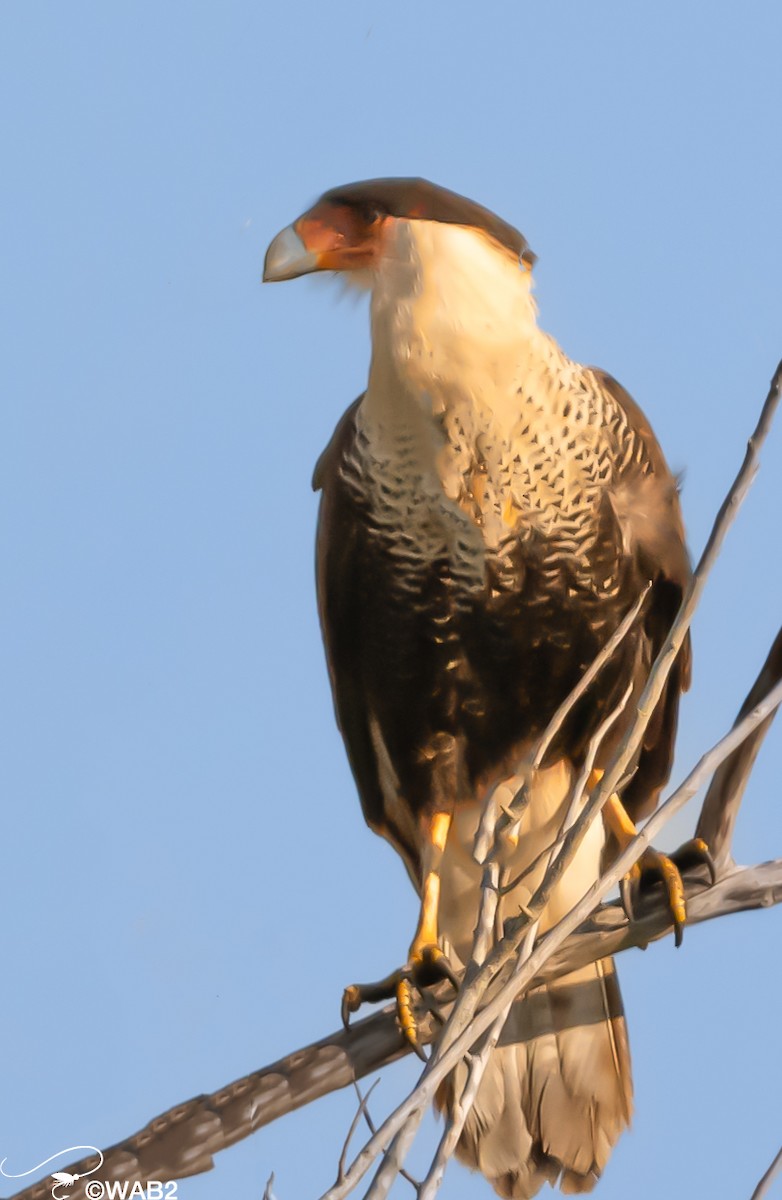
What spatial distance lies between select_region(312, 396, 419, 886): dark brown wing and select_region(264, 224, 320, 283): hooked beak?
399 mm

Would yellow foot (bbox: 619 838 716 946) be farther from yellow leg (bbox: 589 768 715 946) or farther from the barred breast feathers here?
the barred breast feathers

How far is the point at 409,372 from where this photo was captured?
3639 mm

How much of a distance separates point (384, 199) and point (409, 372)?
0.38m

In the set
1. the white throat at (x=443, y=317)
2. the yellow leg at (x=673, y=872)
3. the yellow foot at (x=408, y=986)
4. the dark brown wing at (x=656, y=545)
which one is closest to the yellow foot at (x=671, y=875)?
the yellow leg at (x=673, y=872)

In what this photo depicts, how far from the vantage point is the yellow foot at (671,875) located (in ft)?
11.1

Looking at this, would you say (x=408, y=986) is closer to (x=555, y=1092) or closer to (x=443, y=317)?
(x=555, y=1092)

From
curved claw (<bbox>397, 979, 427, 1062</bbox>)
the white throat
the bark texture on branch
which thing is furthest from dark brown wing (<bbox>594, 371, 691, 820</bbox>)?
curved claw (<bbox>397, 979, 427, 1062</bbox>)

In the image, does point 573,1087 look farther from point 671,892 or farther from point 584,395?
point 584,395

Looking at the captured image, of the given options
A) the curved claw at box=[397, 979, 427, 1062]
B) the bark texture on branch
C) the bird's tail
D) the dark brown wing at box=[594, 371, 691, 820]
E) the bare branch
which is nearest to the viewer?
the bark texture on branch

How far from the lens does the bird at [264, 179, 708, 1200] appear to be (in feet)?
12.0

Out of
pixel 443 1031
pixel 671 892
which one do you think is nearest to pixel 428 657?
pixel 671 892

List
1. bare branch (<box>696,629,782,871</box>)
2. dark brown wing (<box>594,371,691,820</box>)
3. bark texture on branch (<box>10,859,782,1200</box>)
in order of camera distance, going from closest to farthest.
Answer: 1. bark texture on branch (<box>10,859,782,1200</box>)
2. bare branch (<box>696,629,782,871</box>)
3. dark brown wing (<box>594,371,691,820</box>)

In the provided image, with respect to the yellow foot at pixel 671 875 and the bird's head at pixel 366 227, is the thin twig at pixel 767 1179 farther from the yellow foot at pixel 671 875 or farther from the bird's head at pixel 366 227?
the bird's head at pixel 366 227

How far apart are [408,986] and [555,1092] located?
739 millimetres
